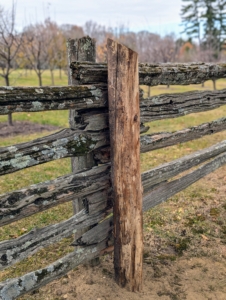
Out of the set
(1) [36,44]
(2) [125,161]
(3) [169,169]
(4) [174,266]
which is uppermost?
(1) [36,44]

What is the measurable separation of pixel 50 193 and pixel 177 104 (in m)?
1.49

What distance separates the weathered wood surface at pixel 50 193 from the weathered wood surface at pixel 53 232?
117mm

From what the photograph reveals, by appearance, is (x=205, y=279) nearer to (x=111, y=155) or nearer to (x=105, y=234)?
(x=105, y=234)

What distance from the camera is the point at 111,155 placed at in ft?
7.46

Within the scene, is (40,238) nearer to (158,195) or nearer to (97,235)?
(97,235)

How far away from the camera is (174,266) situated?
3.02m

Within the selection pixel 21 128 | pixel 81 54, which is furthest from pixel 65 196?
pixel 21 128

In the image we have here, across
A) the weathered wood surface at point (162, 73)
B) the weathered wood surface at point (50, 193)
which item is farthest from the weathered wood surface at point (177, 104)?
the weathered wood surface at point (50, 193)

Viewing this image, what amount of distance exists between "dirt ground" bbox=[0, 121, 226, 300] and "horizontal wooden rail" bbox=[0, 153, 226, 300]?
1.11ft

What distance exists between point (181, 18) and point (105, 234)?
176ft

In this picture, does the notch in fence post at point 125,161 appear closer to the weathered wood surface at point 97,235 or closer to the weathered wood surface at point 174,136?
the weathered wood surface at point 97,235

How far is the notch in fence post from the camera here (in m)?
2.10

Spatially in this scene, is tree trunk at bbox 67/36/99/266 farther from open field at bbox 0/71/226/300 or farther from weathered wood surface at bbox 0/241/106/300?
open field at bbox 0/71/226/300

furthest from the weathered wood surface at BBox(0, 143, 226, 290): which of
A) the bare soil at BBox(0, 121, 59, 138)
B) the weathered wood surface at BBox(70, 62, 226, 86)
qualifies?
the bare soil at BBox(0, 121, 59, 138)
